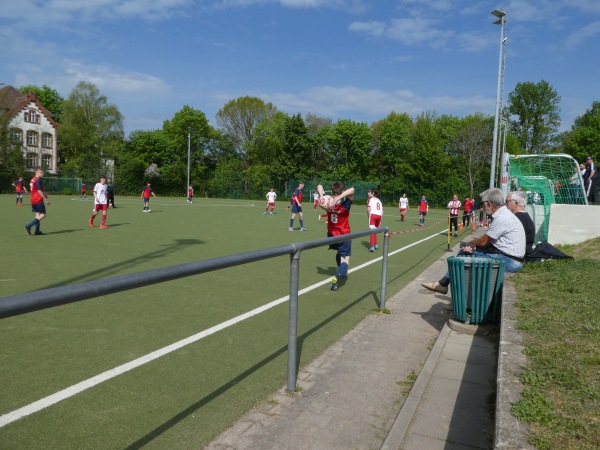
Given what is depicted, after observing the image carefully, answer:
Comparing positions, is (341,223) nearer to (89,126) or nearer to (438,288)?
(438,288)

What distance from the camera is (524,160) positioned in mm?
17781

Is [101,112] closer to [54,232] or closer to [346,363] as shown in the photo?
[54,232]

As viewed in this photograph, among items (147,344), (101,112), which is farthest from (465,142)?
(147,344)

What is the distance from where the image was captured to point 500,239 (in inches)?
258

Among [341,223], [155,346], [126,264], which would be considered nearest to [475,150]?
[341,223]

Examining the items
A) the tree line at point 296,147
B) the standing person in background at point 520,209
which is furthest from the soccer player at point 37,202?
the tree line at point 296,147

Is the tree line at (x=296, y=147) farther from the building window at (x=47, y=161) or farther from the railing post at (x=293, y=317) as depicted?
the railing post at (x=293, y=317)

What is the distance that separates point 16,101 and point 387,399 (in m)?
82.4

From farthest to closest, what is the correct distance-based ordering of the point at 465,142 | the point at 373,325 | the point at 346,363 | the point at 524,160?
the point at 465,142 → the point at 524,160 → the point at 373,325 → the point at 346,363

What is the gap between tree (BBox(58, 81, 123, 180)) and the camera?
68.8 meters

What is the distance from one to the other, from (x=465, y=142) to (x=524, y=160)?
153 ft

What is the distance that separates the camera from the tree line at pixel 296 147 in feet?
203

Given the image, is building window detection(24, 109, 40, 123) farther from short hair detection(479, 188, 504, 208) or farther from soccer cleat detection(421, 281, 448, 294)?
short hair detection(479, 188, 504, 208)

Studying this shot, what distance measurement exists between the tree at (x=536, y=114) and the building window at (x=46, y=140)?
69623mm
